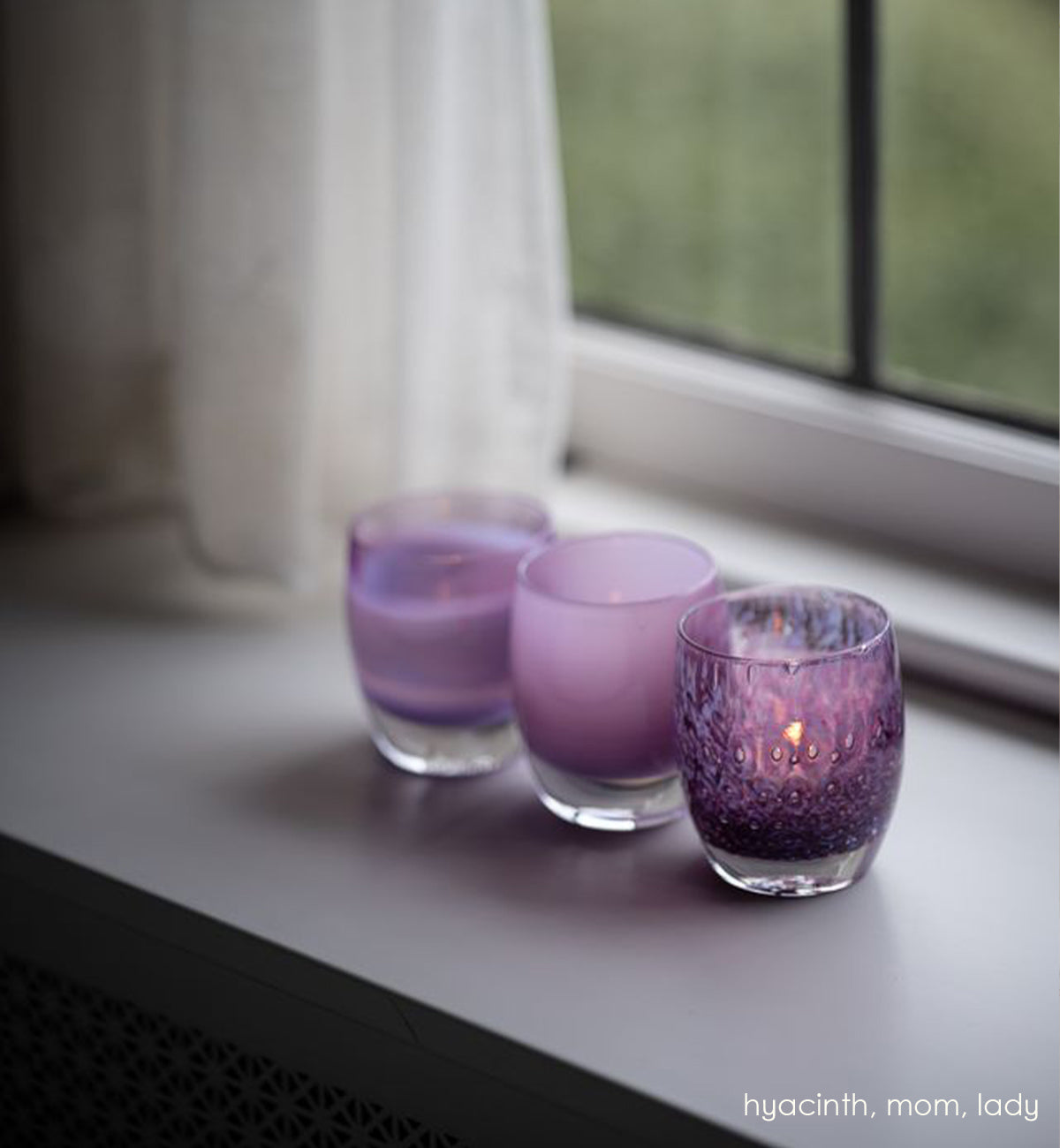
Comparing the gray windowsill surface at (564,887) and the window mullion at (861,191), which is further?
the window mullion at (861,191)

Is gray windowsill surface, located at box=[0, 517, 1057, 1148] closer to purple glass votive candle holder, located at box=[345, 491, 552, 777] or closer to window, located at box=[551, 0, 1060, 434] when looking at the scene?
purple glass votive candle holder, located at box=[345, 491, 552, 777]

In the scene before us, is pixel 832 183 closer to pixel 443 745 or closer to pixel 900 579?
pixel 900 579

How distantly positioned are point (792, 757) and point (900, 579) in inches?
14.4

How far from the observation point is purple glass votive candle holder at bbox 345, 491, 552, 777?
0.93 m

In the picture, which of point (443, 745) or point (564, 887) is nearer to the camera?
point (564, 887)

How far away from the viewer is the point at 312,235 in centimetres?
109

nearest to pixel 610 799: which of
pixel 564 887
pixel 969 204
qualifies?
pixel 564 887

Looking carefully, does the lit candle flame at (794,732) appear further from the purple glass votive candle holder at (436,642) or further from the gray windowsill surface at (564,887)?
the purple glass votive candle holder at (436,642)

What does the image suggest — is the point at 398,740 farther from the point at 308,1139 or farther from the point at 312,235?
the point at 312,235

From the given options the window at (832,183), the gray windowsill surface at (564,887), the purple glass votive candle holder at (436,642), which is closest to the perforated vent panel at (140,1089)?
the gray windowsill surface at (564,887)

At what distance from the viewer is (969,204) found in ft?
3.85

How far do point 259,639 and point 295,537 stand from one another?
7cm

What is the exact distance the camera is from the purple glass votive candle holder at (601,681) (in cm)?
85

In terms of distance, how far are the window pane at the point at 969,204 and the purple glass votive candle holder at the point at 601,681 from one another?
1.16ft
